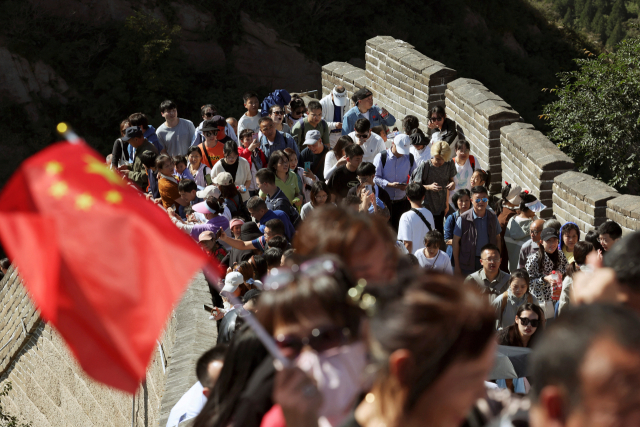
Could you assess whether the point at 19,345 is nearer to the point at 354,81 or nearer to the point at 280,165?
the point at 280,165

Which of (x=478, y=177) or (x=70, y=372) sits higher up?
(x=478, y=177)

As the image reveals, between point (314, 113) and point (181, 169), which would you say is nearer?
point (181, 169)

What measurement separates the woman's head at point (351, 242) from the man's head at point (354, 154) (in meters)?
4.76

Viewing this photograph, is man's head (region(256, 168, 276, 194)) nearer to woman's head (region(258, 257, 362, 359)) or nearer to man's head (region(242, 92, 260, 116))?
man's head (region(242, 92, 260, 116))

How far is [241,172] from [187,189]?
0.90 metres

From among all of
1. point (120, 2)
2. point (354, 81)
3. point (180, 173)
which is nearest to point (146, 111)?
point (120, 2)

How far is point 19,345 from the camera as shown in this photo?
36.8 ft

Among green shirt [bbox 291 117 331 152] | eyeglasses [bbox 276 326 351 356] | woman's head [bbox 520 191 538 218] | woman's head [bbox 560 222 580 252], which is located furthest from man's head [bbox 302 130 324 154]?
eyeglasses [bbox 276 326 351 356]

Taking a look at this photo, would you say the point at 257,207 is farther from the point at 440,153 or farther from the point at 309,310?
the point at 309,310

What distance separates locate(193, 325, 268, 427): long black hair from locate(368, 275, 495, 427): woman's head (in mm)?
619

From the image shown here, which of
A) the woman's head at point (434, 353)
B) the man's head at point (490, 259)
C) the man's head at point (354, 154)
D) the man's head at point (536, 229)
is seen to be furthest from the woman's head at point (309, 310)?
the man's head at point (354, 154)

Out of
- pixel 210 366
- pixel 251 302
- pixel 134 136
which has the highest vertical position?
A: pixel 210 366

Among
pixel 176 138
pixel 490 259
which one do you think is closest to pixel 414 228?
pixel 490 259

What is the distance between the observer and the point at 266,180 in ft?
23.1
